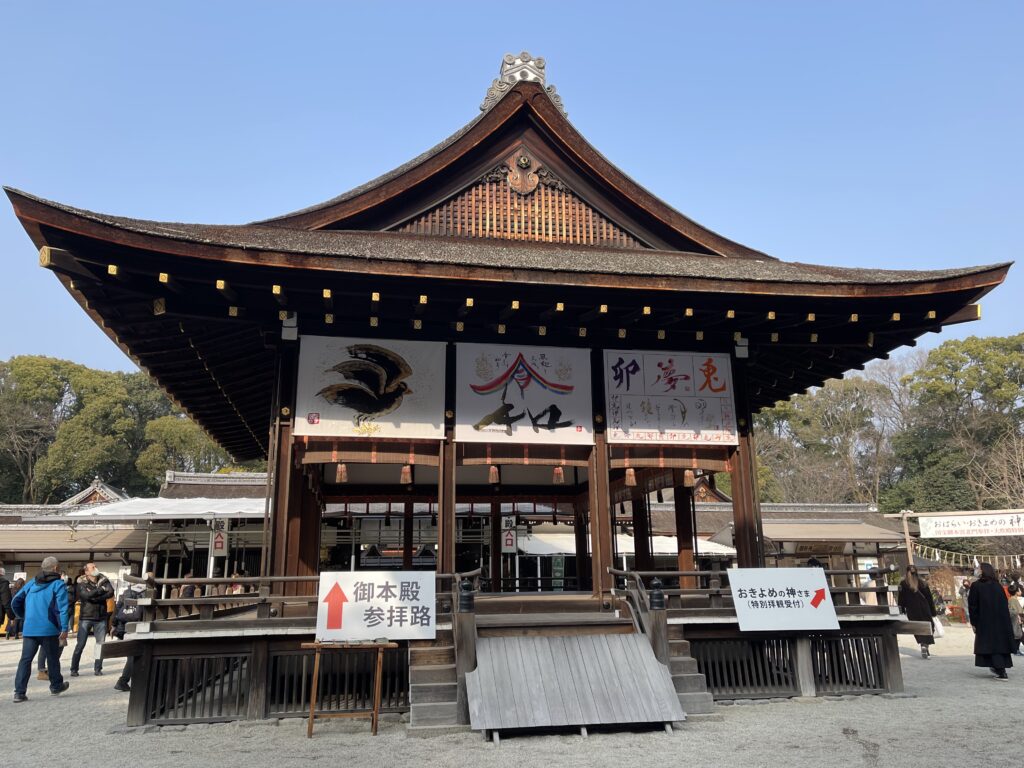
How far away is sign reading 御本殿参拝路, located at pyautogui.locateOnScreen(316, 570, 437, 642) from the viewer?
26.3ft

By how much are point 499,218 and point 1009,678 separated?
1077 centimetres

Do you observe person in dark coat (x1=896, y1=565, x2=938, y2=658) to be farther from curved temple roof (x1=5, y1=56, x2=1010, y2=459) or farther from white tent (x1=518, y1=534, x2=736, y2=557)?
white tent (x1=518, y1=534, x2=736, y2=557)

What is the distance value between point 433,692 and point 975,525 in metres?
25.0

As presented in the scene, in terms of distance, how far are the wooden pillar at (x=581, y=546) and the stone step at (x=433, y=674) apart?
8.20 metres

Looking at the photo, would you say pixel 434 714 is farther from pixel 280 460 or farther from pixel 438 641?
pixel 280 460

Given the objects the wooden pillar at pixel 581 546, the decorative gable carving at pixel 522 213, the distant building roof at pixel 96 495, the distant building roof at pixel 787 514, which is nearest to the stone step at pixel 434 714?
the decorative gable carving at pixel 522 213

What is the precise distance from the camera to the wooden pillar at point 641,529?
14133mm

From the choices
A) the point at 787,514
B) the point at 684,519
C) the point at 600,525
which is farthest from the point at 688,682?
the point at 787,514

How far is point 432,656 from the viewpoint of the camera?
8086 mm

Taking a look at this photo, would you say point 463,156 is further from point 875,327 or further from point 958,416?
point 958,416

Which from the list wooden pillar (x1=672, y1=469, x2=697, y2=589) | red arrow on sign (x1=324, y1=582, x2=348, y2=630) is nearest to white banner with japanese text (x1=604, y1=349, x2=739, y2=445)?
wooden pillar (x1=672, y1=469, x2=697, y2=589)

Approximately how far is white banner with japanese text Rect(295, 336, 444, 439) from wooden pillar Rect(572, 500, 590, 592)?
6.87 metres

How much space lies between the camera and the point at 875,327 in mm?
10859

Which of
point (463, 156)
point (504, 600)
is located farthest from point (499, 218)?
point (504, 600)
